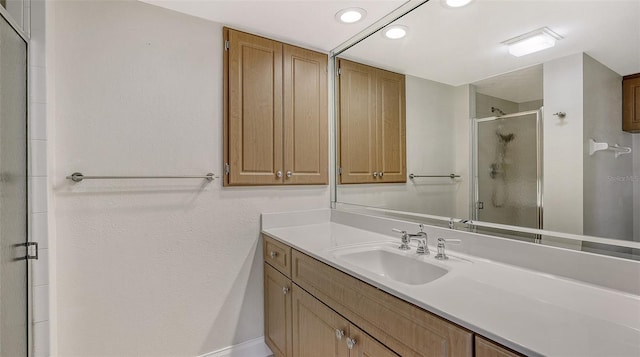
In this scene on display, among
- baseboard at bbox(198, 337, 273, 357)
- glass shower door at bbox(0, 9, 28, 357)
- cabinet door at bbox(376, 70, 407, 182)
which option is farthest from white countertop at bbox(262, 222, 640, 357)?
glass shower door at bbox(0, 9, 28, 357)

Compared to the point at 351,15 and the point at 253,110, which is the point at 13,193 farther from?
the point at 351,15

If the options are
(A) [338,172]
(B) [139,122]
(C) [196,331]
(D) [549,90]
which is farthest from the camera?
(A) [338,172]

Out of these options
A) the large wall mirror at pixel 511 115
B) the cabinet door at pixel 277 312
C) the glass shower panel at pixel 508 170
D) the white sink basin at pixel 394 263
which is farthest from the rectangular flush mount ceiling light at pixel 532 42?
the cabinet door at pixel 277 312

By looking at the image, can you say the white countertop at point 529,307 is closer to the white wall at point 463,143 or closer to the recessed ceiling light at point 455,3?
the white wall at point 463,143

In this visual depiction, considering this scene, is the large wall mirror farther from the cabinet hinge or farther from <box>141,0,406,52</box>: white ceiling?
the cabinet hinge

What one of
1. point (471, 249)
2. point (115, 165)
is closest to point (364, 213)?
point (471, 249)

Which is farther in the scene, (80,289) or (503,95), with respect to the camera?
(80,289)

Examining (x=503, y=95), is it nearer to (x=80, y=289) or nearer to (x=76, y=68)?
(x=76, y=68)

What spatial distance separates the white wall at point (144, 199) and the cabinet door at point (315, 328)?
0.52m

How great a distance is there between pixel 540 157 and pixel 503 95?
1.00 feet

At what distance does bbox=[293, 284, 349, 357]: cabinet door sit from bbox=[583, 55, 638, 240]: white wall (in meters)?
0.96

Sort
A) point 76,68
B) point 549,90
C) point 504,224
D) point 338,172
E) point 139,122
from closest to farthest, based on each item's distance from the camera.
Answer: point 549,90, point 504,224, point 76,68, point 139,122, point 338,172

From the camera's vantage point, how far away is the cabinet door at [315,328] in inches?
45.9

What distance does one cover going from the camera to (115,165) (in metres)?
1.50
